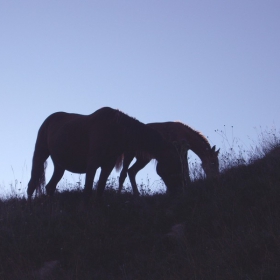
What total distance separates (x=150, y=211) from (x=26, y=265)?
2.39 meters

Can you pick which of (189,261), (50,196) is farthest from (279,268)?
(50,196)

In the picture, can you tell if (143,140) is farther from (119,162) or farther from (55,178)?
(55,178)

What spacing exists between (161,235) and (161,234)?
0.08 m

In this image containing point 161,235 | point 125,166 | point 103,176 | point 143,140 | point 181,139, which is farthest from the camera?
point 181,139

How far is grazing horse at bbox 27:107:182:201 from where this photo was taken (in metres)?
9.48

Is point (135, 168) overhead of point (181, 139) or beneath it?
beneath

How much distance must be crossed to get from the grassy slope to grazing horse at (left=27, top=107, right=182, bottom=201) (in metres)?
0.62

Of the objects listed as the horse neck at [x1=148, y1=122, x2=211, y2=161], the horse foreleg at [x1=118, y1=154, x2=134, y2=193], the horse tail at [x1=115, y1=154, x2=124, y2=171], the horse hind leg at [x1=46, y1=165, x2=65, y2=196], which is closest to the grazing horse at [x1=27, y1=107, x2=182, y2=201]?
the horse tail at [x1=115, y1=154, x2=124, y2=171]

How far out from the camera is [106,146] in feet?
31.0

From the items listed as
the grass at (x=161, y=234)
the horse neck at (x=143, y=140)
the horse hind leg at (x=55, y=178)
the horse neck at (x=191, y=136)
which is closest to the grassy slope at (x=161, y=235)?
the grass at (x=161, y=234)

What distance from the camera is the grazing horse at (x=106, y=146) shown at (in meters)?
9.48

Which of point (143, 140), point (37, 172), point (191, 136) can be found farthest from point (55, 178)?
point (191, 136)

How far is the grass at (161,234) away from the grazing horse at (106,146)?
57cm

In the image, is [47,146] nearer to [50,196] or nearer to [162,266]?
[50,196]
